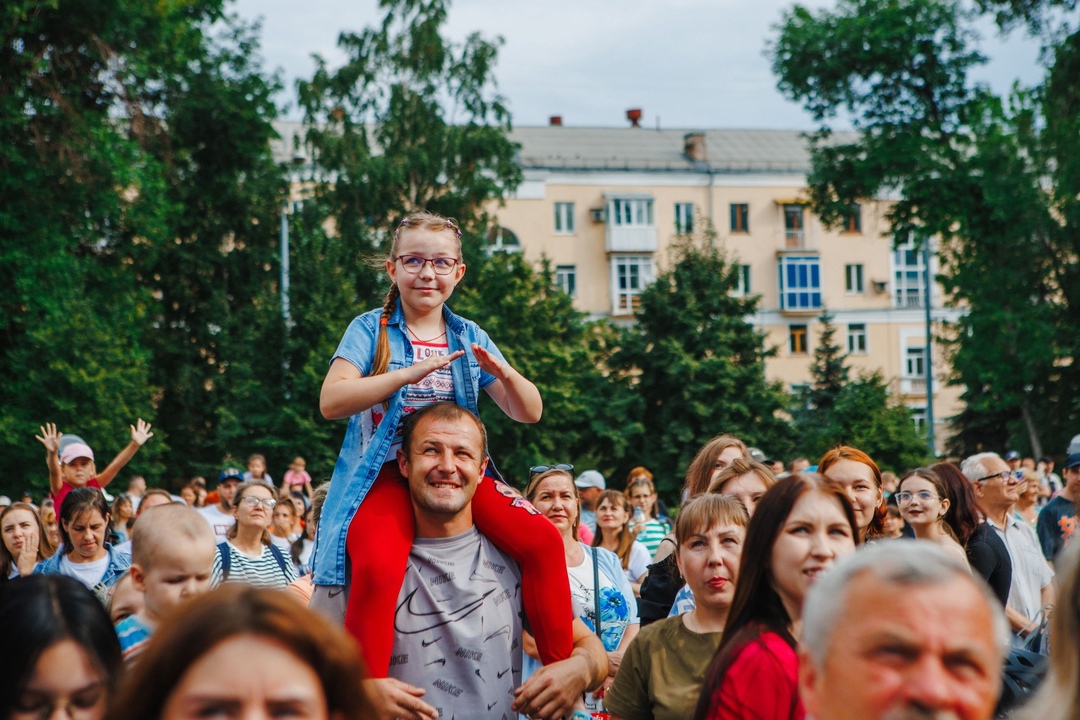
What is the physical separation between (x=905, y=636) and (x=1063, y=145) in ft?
102

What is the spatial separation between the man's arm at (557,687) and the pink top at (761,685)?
920 mm

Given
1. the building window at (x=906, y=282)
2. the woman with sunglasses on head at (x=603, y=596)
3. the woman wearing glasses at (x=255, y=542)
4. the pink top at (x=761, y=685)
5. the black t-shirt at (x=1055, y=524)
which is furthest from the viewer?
the building window at (x=906, y=282)

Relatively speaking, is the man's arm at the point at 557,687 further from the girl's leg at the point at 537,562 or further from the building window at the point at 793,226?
the building window at the point at 793,226

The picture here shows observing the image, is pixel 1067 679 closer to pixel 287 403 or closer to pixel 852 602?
pixel 852 602

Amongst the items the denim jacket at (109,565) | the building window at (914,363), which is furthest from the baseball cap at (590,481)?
the building window at (914,363)

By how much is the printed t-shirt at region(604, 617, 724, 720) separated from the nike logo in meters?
0.59

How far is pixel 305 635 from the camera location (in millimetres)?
2152

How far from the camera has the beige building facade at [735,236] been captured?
55.0 metres

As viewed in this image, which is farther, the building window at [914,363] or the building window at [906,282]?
the building window at [914,363]

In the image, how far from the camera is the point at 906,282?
59188 mm

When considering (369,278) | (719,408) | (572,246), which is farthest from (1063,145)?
(572,246)

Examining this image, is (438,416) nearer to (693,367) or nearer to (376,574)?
(376,574)

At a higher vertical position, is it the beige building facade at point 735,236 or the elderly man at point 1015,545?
the beige building facade at point 735,236

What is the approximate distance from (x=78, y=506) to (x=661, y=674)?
500 centimetres
